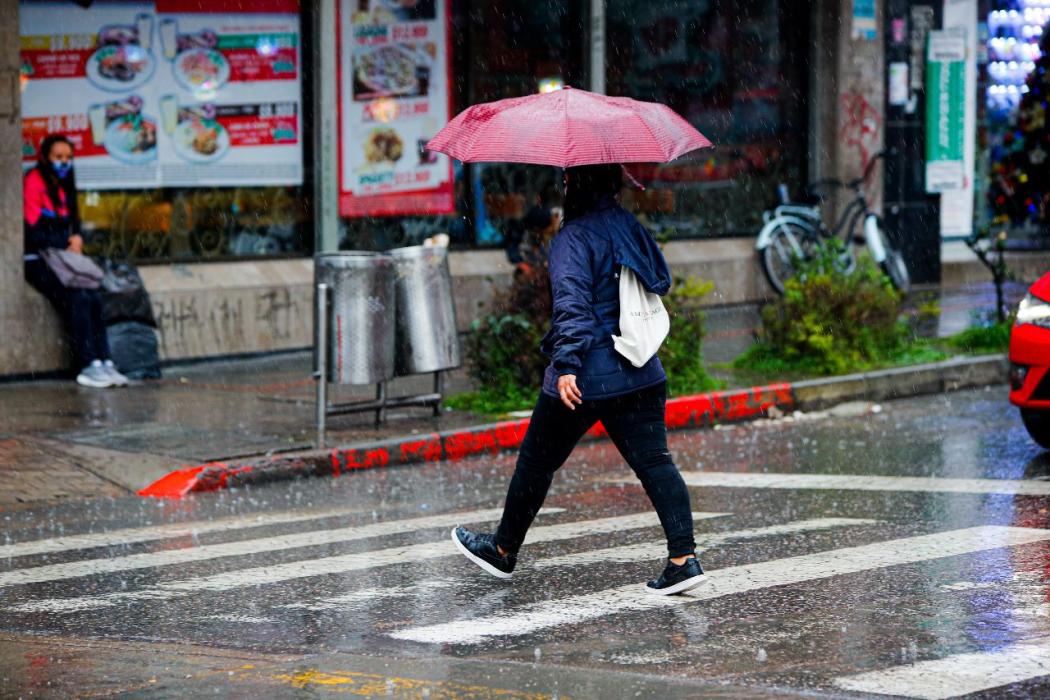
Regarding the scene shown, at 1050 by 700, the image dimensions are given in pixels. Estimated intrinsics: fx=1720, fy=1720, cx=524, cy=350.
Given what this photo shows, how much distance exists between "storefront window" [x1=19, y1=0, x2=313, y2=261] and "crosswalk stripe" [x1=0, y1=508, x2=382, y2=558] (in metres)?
5.98

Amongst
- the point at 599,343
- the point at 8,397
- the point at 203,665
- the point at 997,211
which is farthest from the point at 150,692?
the point at 997,211

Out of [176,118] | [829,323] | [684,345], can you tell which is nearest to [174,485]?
[684,345]

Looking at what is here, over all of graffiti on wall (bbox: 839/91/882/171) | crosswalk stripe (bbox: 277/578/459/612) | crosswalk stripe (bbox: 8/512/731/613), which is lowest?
crosswalk stripe (bbox: 8/512/731/613)

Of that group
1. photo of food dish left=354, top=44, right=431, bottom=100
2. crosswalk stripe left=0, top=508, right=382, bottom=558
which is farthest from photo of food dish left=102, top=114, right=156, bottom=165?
crosswalk stripe left=0, top=508, right=382, bottom=558

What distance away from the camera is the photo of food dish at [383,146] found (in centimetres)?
1595

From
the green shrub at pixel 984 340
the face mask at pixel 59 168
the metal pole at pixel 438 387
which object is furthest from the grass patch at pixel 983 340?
the face mask at pixel 59 168

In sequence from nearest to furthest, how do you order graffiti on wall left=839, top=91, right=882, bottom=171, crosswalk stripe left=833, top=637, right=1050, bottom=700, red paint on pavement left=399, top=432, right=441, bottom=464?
crosswalk stripe left=833, top=637, right=1050, bottom=700, red paint on pavement left=399, top=432, right=441, bottom=464, graffiti on wall left=839, top=91, right=882, bottom=171

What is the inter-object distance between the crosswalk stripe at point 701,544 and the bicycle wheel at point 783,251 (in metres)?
10.8

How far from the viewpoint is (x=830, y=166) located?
66.7 feet

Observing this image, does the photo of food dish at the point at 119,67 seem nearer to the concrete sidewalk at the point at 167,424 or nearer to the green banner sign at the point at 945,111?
the concrete sidewalk at the point at 167,424

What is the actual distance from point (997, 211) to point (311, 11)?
654 centimetres

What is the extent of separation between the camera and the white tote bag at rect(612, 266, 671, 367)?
6480 mm

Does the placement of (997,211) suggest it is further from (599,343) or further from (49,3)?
(599,343)

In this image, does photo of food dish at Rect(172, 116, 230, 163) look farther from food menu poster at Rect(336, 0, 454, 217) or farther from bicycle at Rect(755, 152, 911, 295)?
bicycle at Rect(755, 152, 911, 295)
